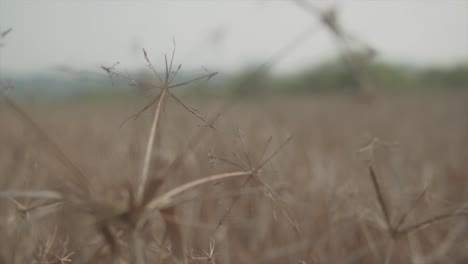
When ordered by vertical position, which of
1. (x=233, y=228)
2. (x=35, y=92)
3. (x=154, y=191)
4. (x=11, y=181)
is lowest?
(x=233, y=228)

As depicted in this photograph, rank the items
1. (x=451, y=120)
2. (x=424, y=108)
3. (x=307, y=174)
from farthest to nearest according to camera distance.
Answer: (x=424, y=108) → (x=451, y=120) → (x=307, y=174)

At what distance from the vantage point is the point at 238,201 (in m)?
1.18

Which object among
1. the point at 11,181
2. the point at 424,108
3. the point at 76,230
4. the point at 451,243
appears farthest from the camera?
the point at 424,108

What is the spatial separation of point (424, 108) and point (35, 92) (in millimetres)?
3383

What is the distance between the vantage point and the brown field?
392 millimetres

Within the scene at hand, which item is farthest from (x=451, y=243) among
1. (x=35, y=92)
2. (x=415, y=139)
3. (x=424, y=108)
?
(x=424, y=108)

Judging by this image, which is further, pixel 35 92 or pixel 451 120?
pixel 451 120

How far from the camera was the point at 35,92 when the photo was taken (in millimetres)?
1205

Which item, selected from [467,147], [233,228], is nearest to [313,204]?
[233,228]

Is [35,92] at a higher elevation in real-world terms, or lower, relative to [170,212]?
higher

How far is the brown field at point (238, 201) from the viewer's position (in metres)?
0.39

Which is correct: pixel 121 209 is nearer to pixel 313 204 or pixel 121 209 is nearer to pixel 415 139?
pixel 313 204

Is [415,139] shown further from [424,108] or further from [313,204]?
[424,108]

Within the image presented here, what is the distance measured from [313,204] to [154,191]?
0.79 metres
